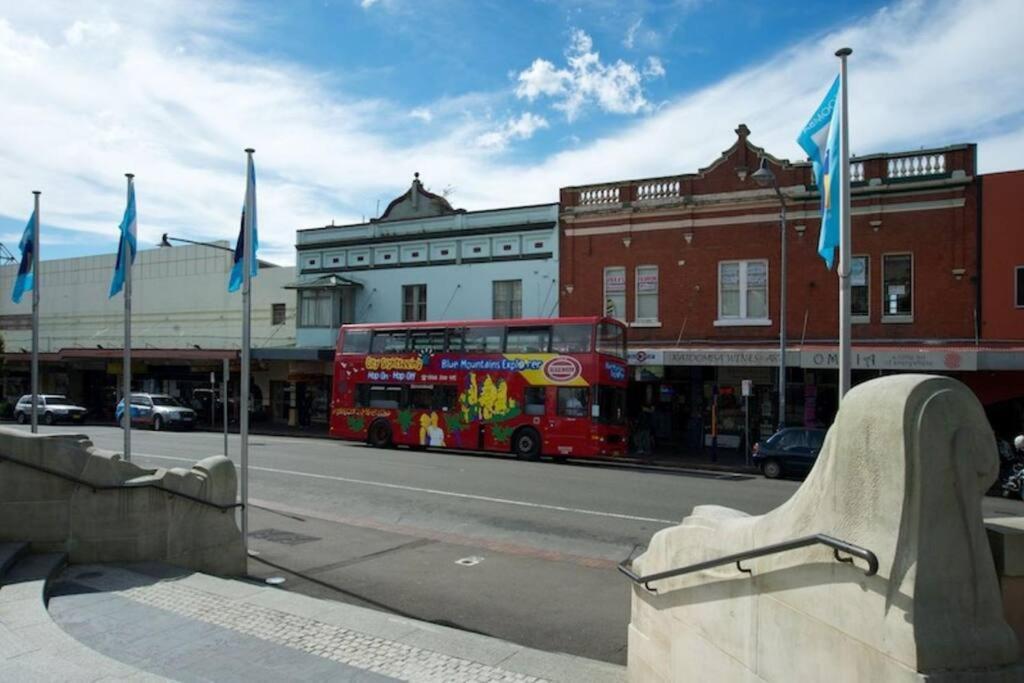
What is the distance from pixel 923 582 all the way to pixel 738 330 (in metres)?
23.8

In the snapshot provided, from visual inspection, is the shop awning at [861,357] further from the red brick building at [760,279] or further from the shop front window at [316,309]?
the shop front window at [316,309]

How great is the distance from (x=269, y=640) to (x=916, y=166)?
2432 cm

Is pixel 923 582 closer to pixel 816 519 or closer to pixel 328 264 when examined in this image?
pixel 816 519

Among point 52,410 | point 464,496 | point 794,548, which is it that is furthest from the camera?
A: point 52,410

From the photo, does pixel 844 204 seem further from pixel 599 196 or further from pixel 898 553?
pixel 599 196

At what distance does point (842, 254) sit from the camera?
32.2ft

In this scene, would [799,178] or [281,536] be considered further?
[799,178]

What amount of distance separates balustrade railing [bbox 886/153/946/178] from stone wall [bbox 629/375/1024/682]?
77.3 feet

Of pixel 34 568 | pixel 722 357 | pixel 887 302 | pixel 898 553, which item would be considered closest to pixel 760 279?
pixel 722 357

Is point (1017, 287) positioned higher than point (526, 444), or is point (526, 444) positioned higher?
point (1017, 287)

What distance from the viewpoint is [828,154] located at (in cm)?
1029

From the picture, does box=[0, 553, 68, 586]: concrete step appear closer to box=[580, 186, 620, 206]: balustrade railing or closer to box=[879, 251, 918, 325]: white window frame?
box=[879, 251, 918, 325]: white window frame

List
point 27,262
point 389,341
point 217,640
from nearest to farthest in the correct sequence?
point 217,640 → point 27,262 → point 389,341

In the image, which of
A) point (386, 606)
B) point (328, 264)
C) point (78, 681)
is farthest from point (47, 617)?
point (328, 264)
